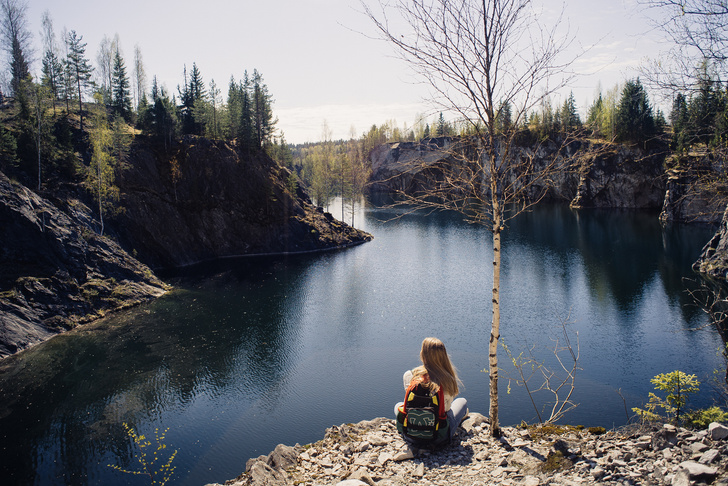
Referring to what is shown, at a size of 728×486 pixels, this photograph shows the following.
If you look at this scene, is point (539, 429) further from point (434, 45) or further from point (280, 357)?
point (280, 357)

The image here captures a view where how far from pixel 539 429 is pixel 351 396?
912 cm

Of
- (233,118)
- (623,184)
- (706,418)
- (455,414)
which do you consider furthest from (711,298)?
(623,184)

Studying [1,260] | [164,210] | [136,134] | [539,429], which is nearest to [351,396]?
[539,429]

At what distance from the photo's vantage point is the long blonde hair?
7328 millimetres

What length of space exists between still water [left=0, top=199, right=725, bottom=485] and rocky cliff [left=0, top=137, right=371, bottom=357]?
94.3 inches

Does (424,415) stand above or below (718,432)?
below

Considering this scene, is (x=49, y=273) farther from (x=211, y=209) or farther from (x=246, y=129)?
(x=246, y=129)

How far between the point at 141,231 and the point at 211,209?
28.1 feet

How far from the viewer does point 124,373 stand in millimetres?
18625

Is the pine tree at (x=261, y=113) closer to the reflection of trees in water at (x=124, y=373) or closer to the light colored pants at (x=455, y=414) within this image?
the reflection of trees in water at (x=124, y=373)

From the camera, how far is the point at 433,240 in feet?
167

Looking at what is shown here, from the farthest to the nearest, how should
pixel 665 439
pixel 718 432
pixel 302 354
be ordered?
pixel 302 354 → pixel 665 439 → pixel 718 432

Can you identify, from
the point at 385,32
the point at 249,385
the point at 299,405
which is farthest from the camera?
the point at 249,385

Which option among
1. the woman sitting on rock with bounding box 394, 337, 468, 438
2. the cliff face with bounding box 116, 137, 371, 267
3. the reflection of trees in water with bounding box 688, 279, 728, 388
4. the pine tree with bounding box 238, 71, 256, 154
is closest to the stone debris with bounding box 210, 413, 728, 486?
the woman sitting on rock with bounding box 394, 337, 468, 438
